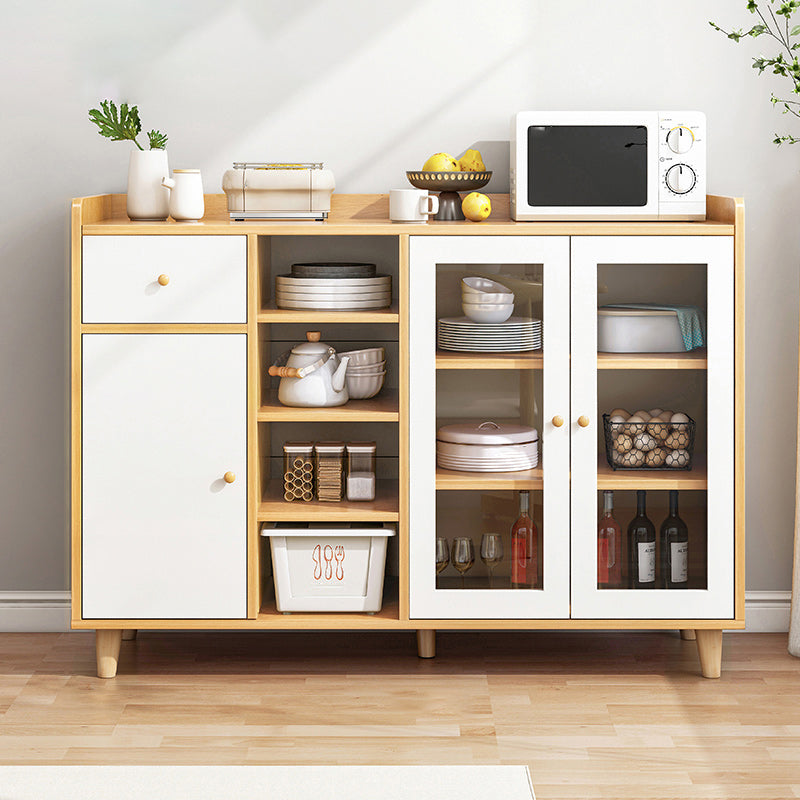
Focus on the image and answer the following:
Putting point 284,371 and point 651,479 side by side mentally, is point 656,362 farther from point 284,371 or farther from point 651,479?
point 284,371

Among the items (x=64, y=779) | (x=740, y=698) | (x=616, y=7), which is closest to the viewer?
(x=64, y=779)

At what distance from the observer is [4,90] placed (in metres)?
2.99

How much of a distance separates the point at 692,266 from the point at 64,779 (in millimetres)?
1833

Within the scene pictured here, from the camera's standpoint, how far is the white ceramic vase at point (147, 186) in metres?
2.77

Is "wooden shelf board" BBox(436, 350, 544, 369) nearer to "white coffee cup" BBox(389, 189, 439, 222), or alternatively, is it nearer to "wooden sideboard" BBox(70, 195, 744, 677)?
"wooden sideboard" BBox(70, 195, 744, 677)

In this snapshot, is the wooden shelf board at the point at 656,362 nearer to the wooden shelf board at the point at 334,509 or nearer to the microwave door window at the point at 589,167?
the microwave door window at the point at 589,167

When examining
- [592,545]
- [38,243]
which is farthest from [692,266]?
[38,243]

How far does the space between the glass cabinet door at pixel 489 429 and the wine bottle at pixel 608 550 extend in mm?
85

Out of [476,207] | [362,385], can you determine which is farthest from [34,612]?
[476,207]

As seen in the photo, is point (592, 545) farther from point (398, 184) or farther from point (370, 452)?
point (398, 184)

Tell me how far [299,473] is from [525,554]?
2.02 feet

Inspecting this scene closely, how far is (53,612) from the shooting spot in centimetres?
313

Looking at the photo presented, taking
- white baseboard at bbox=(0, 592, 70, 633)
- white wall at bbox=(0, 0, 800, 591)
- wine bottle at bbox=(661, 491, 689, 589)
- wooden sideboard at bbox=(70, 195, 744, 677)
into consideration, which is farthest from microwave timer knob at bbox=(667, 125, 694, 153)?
white baseboard at bbox=(0, 592, 70, 633)

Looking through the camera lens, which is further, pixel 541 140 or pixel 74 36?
pixel 74 36
